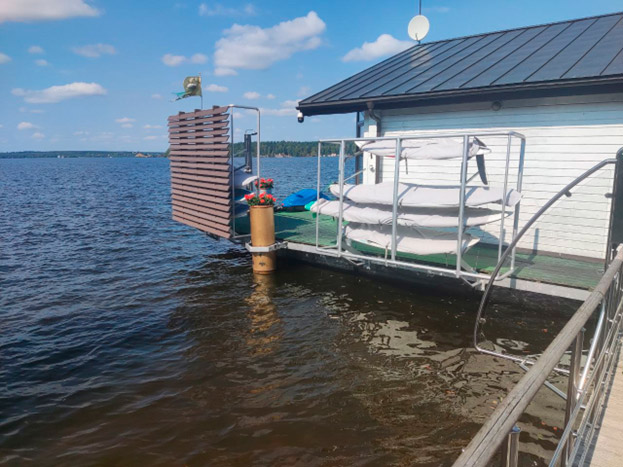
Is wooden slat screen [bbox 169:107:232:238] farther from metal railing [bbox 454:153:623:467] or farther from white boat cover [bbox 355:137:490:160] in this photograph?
metal railing [bbox 454:153:623:467]

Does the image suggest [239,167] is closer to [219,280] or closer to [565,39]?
[219,280]

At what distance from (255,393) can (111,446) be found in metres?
1.79

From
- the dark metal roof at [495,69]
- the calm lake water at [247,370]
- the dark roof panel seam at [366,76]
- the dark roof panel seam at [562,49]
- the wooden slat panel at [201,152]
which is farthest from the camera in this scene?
the dark roof panel seam at [366,76]

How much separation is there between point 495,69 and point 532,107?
1.49 meters

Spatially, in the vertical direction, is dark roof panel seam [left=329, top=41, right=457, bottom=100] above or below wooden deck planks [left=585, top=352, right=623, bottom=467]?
above

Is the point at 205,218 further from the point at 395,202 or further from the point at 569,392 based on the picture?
the point at 569,392

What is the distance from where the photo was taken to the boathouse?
7.02 m

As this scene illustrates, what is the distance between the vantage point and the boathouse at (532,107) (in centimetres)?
702

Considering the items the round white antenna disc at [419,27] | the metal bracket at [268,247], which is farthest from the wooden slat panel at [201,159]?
the round white antenna disc at [419,27]

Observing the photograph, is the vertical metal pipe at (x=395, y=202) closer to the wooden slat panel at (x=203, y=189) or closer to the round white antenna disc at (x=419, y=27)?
the wooden slat panel at (x=203, y=189)

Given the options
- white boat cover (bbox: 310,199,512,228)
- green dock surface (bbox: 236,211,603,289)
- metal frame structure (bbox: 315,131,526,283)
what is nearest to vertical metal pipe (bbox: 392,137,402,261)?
metal frame structure (bbox: 315,131,526,283)

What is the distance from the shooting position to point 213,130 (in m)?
11.2

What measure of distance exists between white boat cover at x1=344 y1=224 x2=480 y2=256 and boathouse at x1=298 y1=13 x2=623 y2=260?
1081 millimetres

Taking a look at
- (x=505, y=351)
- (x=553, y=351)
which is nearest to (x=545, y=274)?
(x=505, y=351)
